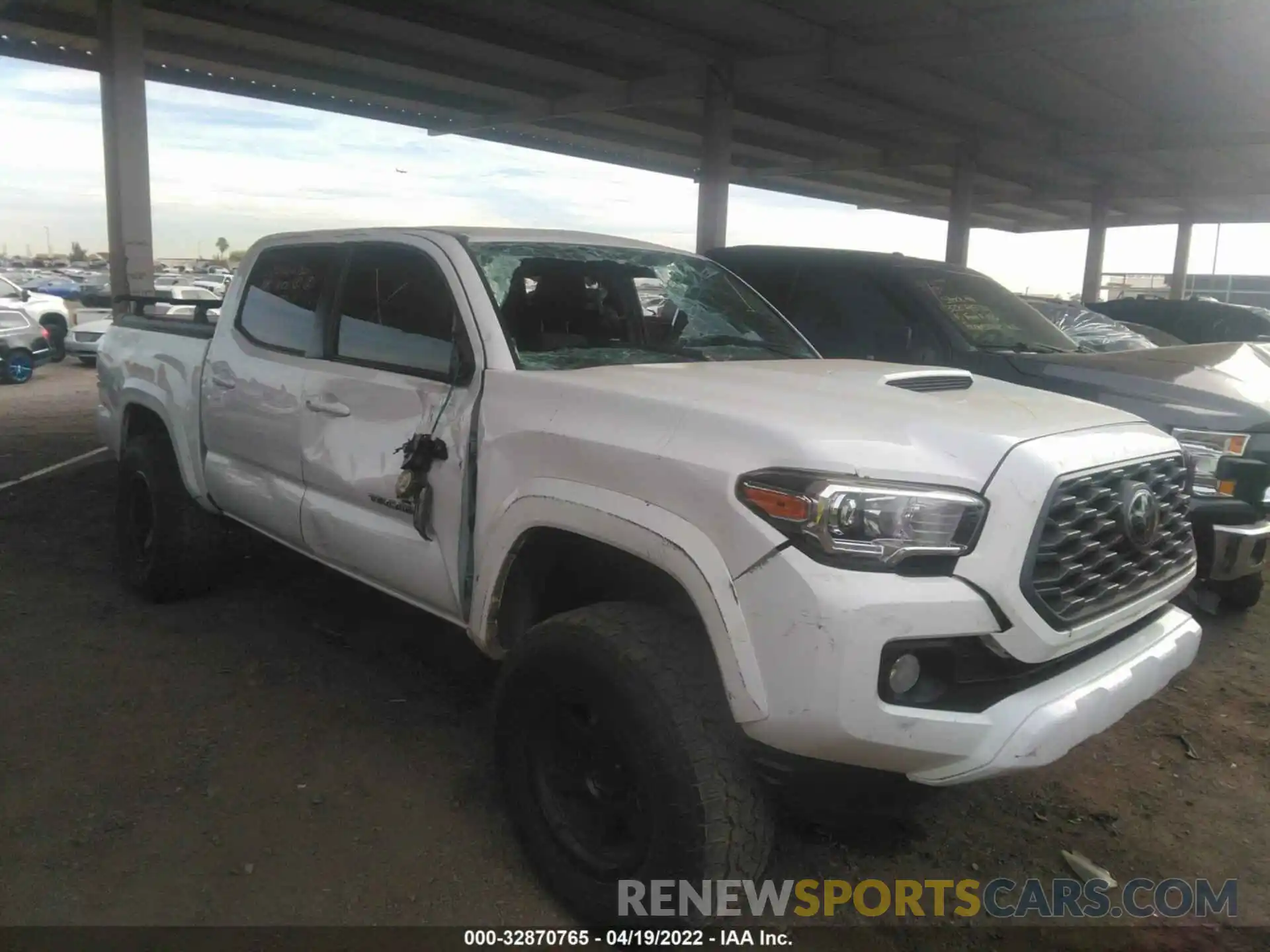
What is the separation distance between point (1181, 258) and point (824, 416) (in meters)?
40.7

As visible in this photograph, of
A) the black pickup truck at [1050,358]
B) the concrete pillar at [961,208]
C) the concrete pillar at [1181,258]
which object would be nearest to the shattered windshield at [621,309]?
the black pickup truck at [1050,358]

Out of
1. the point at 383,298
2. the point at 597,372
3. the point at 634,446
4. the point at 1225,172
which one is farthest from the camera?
the point at 1225,172

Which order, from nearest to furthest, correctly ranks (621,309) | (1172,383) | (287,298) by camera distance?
(621,309) → (287,298) → (1172,383)

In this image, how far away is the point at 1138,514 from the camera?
8.50ft

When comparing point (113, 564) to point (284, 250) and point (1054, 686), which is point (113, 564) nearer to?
point (284, 250)

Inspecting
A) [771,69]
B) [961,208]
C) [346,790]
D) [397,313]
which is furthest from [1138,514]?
[961,208]

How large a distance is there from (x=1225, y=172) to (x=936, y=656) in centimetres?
3001

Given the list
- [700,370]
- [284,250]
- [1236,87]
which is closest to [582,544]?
[700,370]

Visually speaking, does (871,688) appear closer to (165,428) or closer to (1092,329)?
(165,428)

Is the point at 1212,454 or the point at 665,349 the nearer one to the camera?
the point at 665,349

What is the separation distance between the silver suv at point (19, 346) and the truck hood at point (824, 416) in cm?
1457

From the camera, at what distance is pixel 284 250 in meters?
4.27

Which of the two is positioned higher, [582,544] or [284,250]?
[284,250]

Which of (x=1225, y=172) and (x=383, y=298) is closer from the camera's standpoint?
(x=383, y=298)
